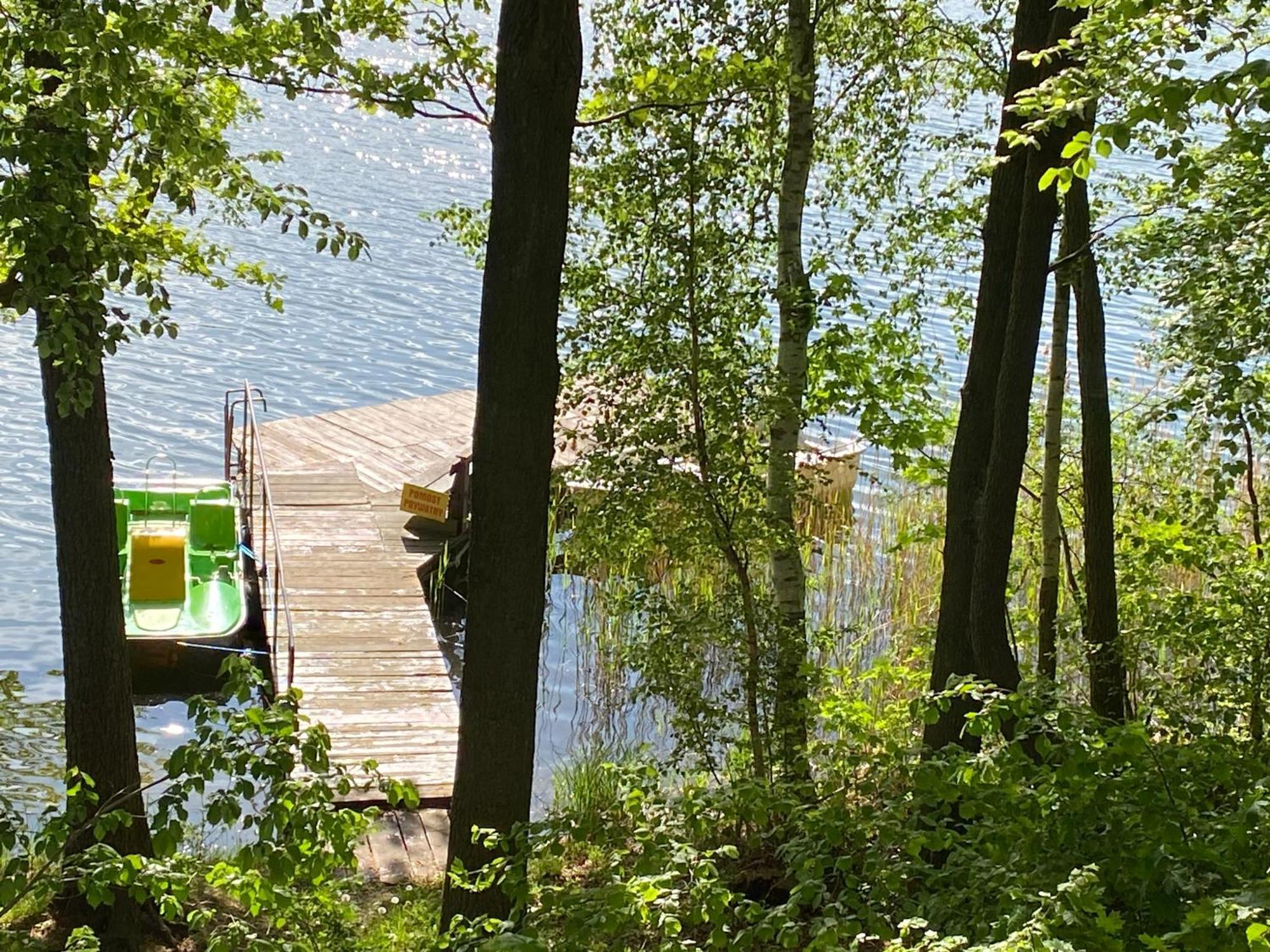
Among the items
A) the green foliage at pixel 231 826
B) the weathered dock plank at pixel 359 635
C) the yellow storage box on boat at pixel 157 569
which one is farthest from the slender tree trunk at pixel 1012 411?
the yellow storage box on boat at pixel 157 569

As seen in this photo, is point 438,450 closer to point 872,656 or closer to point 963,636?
point 872,656

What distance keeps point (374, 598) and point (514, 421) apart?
21.2 ft

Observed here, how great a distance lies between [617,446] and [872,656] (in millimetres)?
4610

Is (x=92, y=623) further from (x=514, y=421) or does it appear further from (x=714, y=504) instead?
(x=714, y=504)

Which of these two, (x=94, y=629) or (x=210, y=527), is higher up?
(x=210, y=527)

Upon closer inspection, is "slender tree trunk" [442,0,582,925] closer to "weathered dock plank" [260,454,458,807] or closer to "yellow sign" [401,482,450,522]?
"weathered dock plank" [260,454,458,807]

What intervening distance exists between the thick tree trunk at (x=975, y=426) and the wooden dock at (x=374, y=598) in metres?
2.40

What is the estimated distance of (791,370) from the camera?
6.18m

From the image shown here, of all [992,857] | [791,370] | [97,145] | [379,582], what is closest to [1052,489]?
[791,370]

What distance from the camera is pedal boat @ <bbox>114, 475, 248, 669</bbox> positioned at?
978 centimetres

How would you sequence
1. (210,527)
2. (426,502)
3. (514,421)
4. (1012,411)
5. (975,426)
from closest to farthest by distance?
(514,421) → (1012,411) → (975,426) → (210,527) → (426,502)

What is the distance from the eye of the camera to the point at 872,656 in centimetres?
983

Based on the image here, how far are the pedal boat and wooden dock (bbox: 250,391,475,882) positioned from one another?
1.67 feet

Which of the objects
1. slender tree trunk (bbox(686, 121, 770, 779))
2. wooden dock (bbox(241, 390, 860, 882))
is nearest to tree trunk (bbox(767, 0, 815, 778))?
slender tree trunk (bbox(686, 121, 770, 779))
